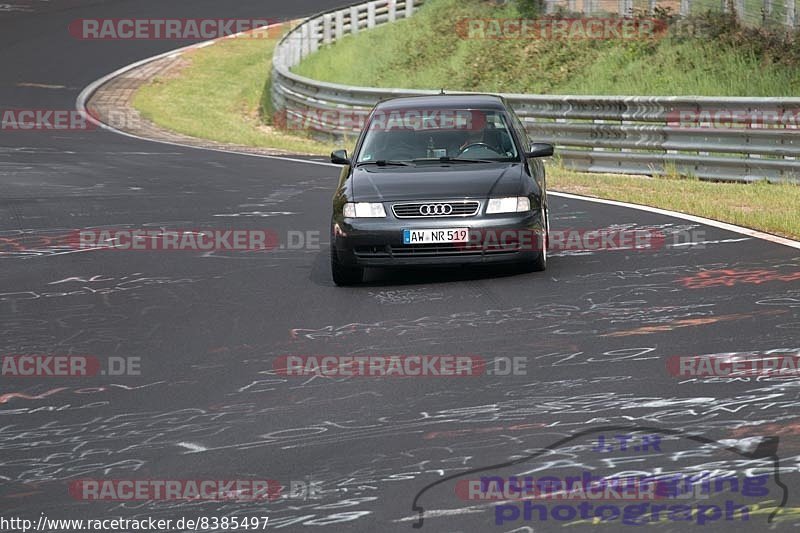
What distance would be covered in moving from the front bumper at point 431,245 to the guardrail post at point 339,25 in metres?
29.9

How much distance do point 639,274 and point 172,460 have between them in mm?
5903

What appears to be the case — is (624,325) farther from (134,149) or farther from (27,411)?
(134,149)

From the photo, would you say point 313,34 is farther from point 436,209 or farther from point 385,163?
point 436,209

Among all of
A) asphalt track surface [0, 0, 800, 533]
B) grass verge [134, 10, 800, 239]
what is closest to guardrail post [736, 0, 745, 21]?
grass verge [134, 10, 800, 239]

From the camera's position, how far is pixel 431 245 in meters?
11.5

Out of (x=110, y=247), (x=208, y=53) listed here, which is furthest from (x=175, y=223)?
(x=208, y=53)

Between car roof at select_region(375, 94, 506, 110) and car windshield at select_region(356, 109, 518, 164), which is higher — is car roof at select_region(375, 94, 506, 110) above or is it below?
above

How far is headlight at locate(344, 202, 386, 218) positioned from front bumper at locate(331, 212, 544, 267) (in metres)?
0.09
